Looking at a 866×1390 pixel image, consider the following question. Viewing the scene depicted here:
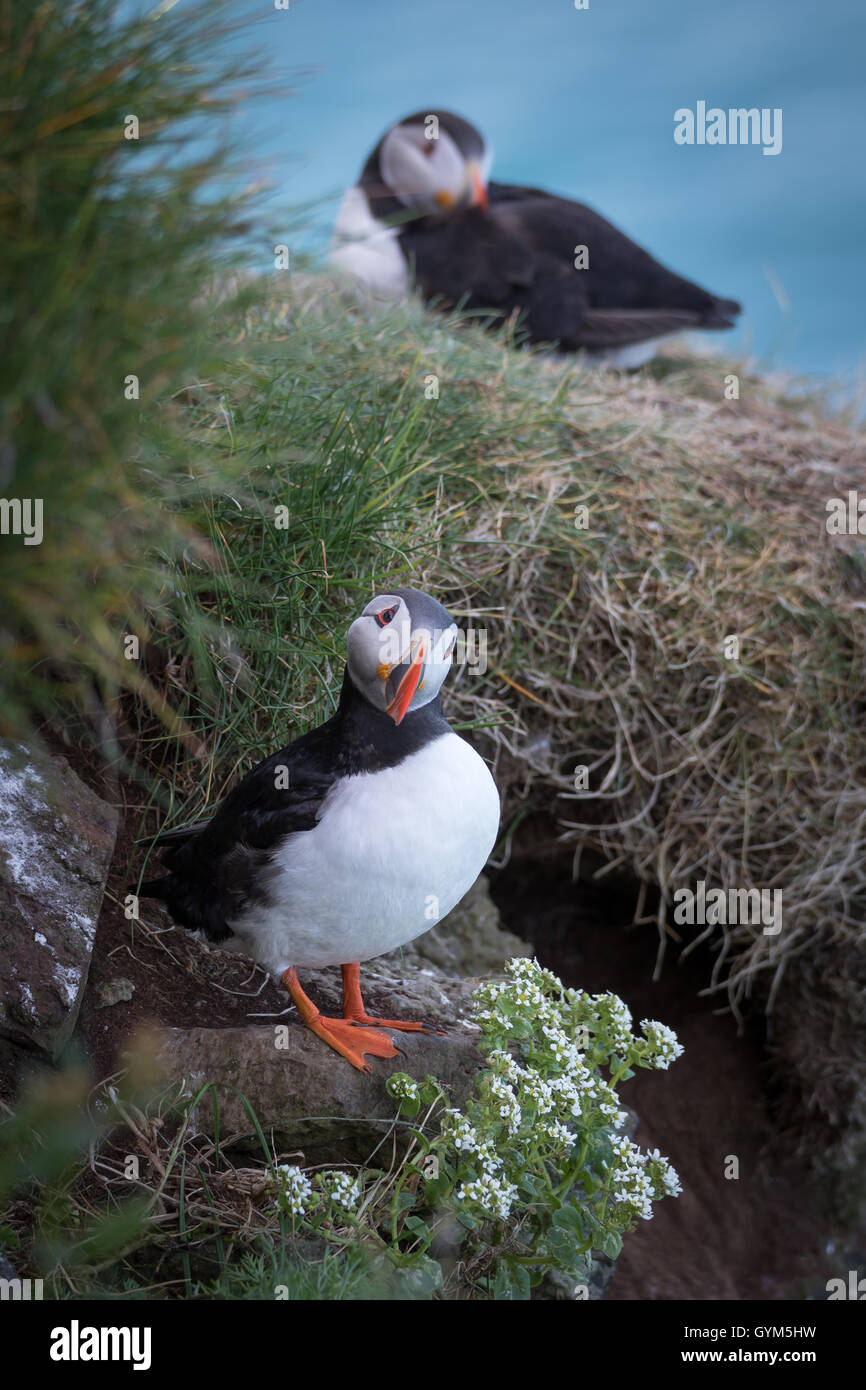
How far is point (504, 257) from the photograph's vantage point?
6273mm

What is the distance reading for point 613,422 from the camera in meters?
4.50

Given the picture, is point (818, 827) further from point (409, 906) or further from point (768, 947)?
point (409, 906)

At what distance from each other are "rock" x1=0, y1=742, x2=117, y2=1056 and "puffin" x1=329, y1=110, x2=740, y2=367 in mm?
4137

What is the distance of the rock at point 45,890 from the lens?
87.6 inches

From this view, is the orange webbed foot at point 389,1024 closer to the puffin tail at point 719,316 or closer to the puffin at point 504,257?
the puffin at point 504,257

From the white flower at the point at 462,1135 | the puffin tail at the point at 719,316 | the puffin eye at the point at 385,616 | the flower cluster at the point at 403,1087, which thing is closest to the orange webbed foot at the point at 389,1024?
the flower cluster at the point at 403,1087

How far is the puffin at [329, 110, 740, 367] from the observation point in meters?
6.25

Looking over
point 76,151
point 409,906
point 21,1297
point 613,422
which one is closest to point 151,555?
point 409,906

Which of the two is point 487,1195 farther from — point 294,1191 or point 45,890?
point 45,890

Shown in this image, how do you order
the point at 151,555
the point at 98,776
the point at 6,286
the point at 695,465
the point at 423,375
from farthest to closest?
the point at 695,465 < the point at 423,375 < the point at 98,776 < the point at 151,555 < the point at 6,286

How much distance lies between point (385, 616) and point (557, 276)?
482 centimetres

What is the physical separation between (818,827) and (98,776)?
257cm

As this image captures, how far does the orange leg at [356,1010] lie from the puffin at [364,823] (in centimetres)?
13
